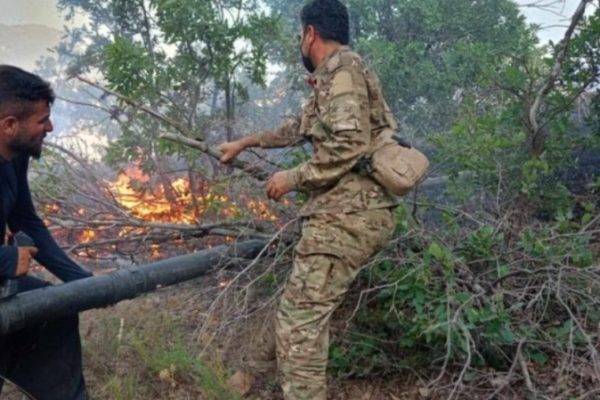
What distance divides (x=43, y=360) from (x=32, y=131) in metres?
1.12

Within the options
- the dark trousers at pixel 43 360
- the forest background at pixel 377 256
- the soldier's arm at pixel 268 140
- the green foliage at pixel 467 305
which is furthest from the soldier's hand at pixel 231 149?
the dark trousers at pixel 43 360

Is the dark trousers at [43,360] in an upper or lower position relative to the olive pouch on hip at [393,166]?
lower

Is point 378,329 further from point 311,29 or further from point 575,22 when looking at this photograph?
point 575,22

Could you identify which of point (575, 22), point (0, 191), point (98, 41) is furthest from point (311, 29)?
point (98, 41)

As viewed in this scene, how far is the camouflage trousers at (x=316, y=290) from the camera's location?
2.49 metres

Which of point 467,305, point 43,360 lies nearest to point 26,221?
point 43,360

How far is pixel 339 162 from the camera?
252 cm

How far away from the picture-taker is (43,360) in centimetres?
260

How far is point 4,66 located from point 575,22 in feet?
13.6

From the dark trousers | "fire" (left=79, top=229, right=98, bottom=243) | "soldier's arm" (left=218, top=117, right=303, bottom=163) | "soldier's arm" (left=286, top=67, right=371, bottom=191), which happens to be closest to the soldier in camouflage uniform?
"soldier's arm" (left=286, top=67, right=371, bottom=191)

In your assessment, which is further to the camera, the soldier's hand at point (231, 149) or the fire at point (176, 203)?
the fire at point (176, 203)

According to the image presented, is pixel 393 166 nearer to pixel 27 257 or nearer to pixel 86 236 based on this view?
pixel 27 257

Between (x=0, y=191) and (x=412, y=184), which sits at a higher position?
(x=0, y=191)

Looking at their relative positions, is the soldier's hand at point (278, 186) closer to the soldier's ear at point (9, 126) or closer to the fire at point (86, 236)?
the soldier's ear at point (9, 126)
